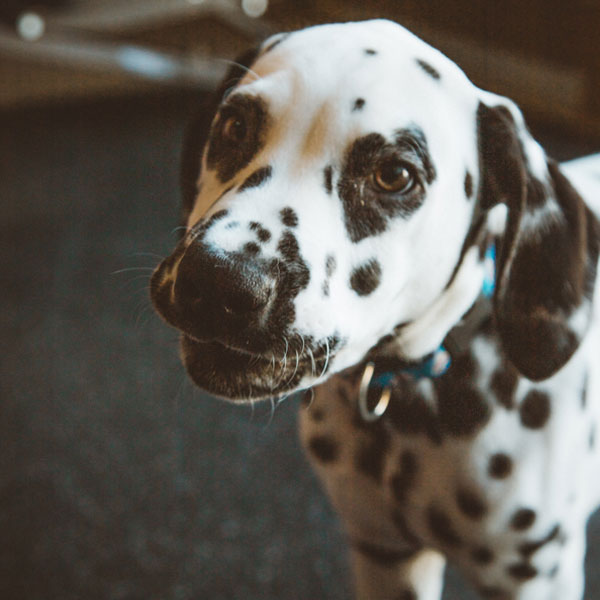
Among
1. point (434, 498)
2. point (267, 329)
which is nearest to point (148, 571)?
point (434, 498)

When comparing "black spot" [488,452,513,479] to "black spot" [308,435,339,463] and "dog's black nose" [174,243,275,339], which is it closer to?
"black spot" [308,435,339,463]

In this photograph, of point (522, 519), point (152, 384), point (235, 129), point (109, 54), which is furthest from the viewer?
point (109, 54)

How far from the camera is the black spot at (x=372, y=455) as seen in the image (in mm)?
1008

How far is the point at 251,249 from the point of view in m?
0.69

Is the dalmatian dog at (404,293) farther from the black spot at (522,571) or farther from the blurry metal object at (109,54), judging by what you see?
the blurry metal object at (109,54)

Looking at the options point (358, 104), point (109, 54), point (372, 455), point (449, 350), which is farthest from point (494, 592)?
point (109, 54)

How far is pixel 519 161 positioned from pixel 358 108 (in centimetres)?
22

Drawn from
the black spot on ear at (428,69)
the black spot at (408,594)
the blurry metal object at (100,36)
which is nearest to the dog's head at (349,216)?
the black spot on ear at (428,69)

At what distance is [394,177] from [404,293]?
139 millimetres

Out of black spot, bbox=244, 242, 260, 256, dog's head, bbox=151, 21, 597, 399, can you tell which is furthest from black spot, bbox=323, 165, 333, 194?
black spot, bbox=244, 242, 260, 256

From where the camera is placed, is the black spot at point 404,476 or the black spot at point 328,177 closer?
the black spot at point 328,177

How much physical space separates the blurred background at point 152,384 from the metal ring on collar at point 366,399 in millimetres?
344

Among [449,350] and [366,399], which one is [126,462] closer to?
[366,399]

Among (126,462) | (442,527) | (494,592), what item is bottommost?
(126,462)
